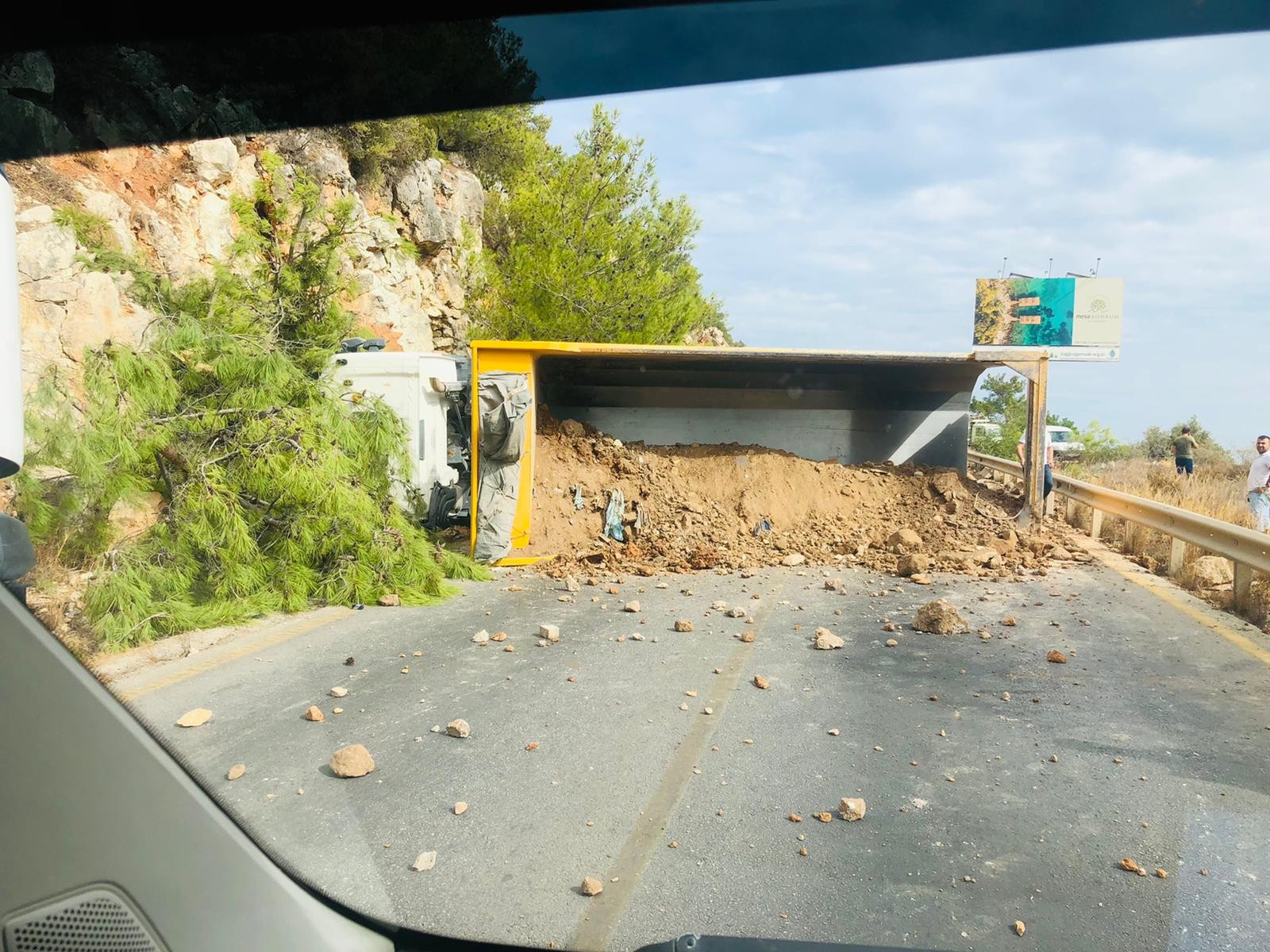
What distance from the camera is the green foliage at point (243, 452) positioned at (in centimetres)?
576

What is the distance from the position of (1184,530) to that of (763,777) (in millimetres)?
6066

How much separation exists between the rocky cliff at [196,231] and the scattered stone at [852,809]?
123 inches

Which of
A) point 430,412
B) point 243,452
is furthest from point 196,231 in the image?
point 243,452

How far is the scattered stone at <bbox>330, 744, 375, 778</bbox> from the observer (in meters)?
3.53

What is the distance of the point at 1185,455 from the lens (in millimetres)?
16516

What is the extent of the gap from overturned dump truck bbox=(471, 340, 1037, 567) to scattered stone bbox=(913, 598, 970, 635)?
10.7ft

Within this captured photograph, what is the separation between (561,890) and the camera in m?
2.77

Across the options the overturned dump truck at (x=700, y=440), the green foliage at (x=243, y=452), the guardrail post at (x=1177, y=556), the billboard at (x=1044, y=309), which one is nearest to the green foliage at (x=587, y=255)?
the billboard at (x=1044, y=309)

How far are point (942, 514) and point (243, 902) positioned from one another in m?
10.1

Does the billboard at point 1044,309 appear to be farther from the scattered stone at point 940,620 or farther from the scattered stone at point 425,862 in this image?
the scattered stone at point 425,862

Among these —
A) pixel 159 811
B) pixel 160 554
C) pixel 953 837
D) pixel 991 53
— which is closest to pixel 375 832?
pixel 159 811

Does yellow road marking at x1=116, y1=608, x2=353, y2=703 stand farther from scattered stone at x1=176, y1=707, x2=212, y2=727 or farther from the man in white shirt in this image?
the man in white shirt

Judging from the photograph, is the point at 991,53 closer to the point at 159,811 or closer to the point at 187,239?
the point at 159,811

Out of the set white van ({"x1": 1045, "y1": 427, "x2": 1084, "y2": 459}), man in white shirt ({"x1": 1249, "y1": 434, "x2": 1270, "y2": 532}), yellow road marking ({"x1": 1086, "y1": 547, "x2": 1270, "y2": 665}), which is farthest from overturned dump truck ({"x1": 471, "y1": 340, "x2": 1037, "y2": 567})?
white van ({"x1": 1045, "y1": 427, "x2": 1084, "y2": 459})
